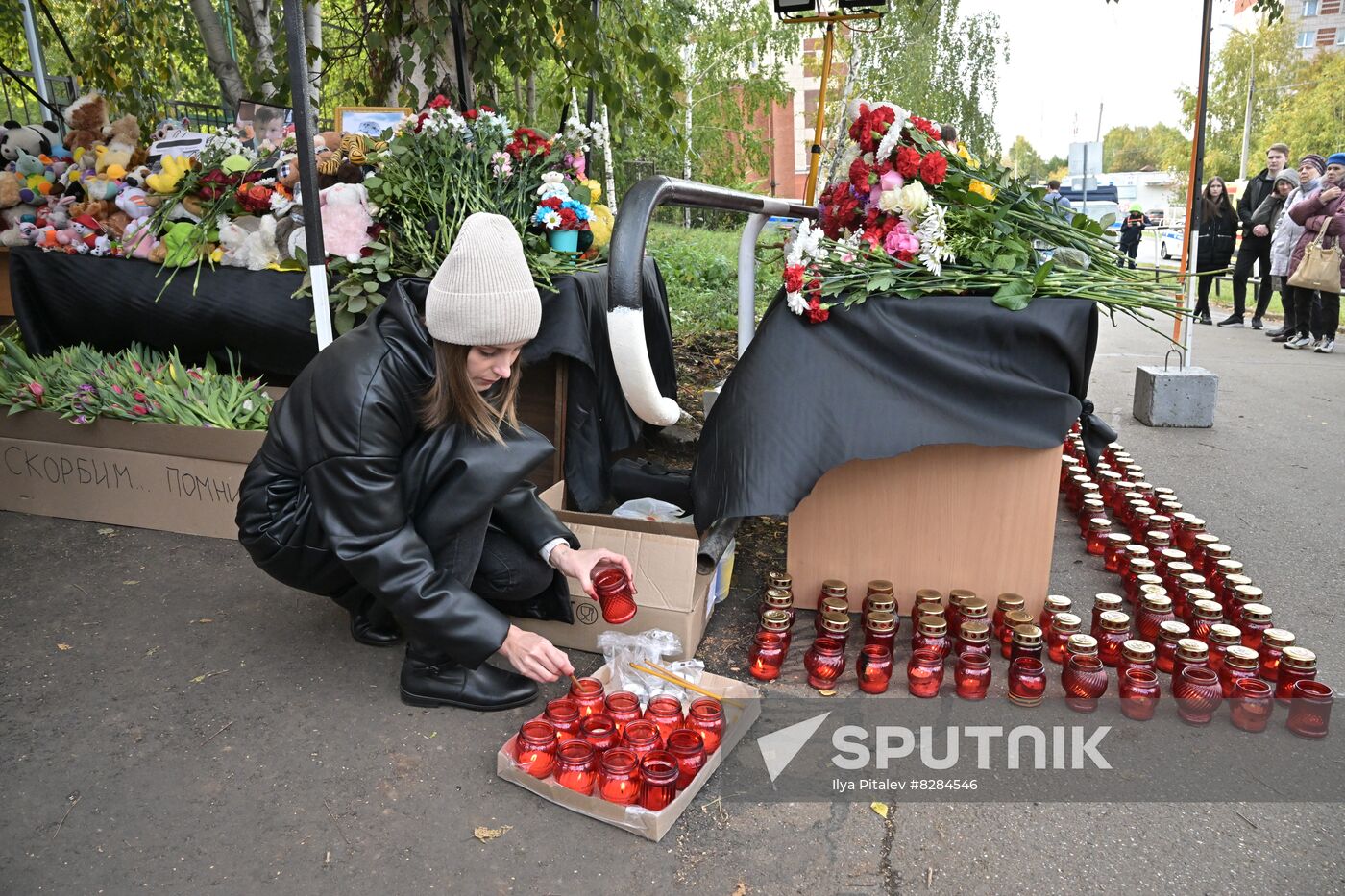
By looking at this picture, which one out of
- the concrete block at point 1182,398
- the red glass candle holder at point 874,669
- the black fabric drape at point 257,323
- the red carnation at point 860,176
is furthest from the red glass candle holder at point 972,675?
the concrete block at point 1182,398

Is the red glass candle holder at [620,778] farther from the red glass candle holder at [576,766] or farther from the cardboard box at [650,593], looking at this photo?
the cardboard box at [650,593]

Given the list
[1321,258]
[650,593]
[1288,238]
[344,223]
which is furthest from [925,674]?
[1288,238]

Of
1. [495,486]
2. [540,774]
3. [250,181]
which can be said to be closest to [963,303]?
[495,486]

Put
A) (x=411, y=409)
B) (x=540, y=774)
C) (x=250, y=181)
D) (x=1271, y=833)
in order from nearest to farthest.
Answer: (x=1271, y=833) → (x=540, y=774) → (x=411, y=409) → (x=250, y=181)

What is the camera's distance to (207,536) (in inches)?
140

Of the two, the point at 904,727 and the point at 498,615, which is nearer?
the point at 498,615

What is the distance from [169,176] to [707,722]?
3.83 metres

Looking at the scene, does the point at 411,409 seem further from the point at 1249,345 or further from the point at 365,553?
the point at 1249,345

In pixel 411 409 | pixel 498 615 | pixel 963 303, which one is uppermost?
pixel 963 303

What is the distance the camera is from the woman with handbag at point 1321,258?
777cm

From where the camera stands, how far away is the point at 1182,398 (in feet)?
17.7

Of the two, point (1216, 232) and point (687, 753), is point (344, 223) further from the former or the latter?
point (1216, 232)

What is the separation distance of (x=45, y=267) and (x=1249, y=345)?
372 inches

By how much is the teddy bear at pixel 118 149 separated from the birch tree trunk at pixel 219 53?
4.15 ft
